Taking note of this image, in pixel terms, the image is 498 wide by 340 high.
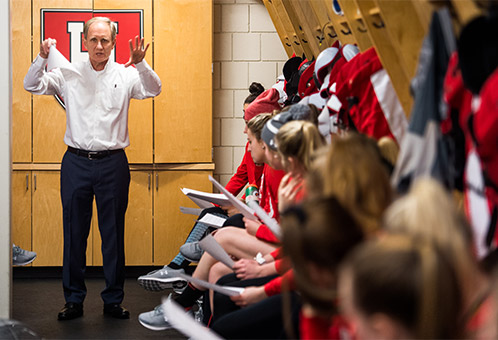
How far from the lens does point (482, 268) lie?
1336 millimetres

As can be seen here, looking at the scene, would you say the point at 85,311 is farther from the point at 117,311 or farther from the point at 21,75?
the point at 21,75

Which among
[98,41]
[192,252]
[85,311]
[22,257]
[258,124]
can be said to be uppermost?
[98,41]

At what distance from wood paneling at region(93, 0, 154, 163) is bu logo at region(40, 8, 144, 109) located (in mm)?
44

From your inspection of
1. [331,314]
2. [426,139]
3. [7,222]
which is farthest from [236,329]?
[7,222]

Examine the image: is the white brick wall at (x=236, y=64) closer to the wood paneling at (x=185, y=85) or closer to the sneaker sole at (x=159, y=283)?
the wood paneling at (x=185, y=85)

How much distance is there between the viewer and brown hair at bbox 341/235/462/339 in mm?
990

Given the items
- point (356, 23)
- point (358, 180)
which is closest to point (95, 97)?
point (356, 23)

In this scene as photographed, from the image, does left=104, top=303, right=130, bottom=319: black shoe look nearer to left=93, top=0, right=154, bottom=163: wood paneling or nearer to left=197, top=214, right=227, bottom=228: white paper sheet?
left=197, top=214, right=227, bottom=228: white paper sheet

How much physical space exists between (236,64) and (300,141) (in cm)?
321

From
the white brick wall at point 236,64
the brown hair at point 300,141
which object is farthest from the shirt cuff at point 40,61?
the brown hair at point 300,141

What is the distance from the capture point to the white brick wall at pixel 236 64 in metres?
5.58

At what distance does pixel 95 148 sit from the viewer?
4125 mm

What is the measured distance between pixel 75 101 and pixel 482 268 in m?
3.27

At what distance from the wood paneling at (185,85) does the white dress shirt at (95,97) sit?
934mm
